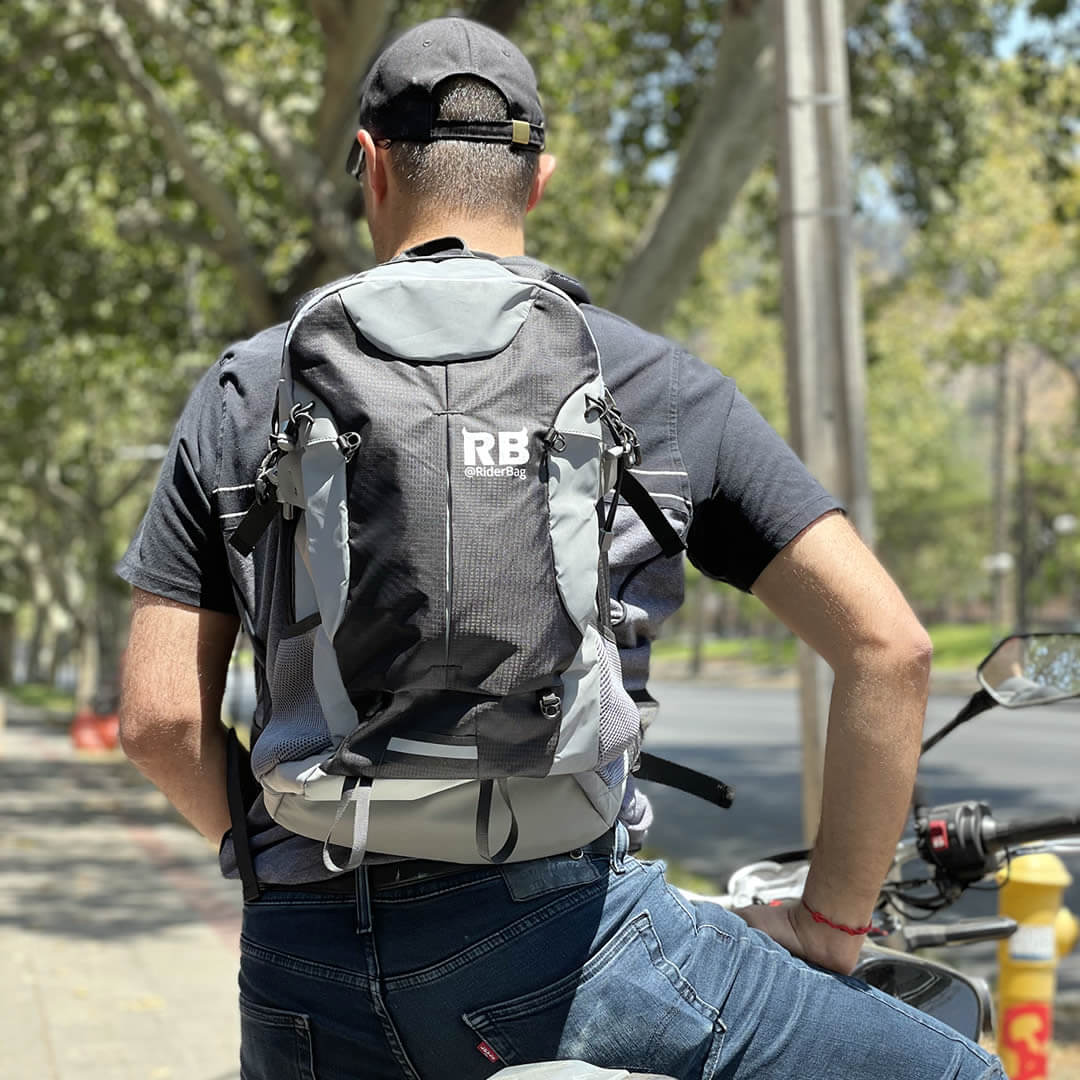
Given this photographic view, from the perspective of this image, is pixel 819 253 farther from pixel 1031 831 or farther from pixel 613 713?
pixel 613 713

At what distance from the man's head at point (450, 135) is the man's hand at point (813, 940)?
85 centimetres

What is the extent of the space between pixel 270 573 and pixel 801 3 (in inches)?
149

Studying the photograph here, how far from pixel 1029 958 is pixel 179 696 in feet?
9.08

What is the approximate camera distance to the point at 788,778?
1714 centimetres

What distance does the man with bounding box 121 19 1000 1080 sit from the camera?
5.22 ft

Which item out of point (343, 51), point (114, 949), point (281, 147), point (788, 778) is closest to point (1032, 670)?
point (114, 949)

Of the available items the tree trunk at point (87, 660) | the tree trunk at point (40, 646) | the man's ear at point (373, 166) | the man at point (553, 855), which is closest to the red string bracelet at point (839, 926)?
the man at point (553, 855)

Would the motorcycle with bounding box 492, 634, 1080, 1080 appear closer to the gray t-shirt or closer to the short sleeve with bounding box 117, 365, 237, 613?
the gray t-shirt

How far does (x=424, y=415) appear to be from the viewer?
4.95 ft

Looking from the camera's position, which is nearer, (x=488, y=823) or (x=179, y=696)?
(x=488, y=823)

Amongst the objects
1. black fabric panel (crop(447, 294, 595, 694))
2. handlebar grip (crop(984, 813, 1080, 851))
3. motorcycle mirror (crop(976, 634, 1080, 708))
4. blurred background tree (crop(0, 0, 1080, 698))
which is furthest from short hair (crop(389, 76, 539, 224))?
blurred background tree (crop(0, 0, 1080, 698))

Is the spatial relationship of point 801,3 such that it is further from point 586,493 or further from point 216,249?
point 216,249

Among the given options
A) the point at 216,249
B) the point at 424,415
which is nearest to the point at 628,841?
the point at 424,415

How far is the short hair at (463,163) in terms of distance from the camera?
1714 millimetres
